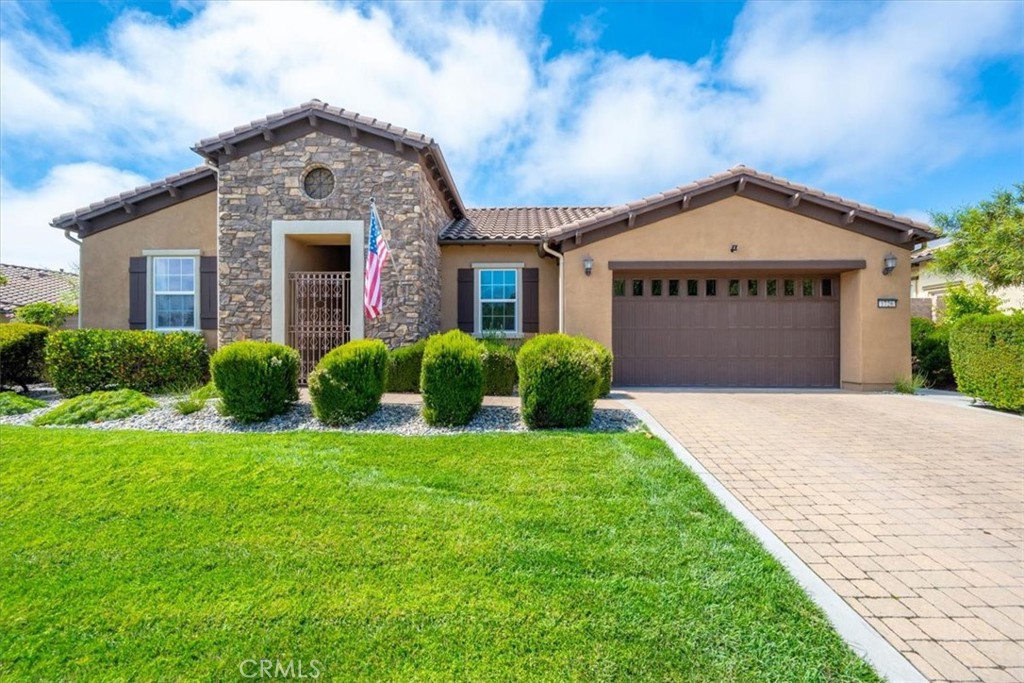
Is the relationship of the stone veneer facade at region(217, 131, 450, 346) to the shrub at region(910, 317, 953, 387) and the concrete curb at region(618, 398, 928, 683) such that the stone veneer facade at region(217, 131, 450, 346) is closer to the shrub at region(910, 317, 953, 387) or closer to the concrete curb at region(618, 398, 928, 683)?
the concrete curb at region(618, 398, 928, 683)

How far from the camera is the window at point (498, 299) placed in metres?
12.7

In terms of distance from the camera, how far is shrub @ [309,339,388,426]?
7.18 m

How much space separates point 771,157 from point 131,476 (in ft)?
51.2

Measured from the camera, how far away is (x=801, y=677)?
7.80 ft

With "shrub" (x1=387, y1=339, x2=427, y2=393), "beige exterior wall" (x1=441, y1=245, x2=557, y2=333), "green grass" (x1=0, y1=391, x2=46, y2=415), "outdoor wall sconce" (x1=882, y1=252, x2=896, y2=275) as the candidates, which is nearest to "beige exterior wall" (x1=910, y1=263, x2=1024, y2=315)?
"outdoor wall sconce" (x1=882, y1=252, x2=896, y2=275)

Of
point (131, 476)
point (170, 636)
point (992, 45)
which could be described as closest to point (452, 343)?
point (131, 476)

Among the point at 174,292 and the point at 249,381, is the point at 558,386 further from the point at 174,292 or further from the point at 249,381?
the point at 174,292

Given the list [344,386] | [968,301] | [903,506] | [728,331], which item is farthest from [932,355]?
[344,386]

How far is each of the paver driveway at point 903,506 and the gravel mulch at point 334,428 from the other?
3.51ft

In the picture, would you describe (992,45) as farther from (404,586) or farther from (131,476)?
(131,476)

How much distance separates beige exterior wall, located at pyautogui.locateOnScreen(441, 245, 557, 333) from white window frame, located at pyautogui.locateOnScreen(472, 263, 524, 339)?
15cm

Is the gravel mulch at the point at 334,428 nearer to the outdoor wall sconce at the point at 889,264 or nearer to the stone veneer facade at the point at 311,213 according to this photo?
the stone veneer facade at the point at 311,213

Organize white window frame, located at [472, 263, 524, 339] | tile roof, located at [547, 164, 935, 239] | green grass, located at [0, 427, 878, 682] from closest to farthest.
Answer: green grass, located at [0, 427, 878, 682], tile roof, located at [547, 164, 935, 239], white window frame, located at [472, 263, 524, 339]

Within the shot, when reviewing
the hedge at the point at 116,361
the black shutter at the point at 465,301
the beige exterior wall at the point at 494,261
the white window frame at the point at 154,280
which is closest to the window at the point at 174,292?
the white window frame at the point at 154,280
